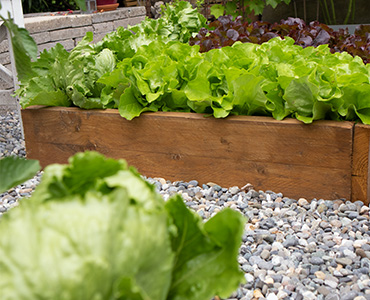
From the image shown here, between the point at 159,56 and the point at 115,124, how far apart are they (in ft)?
1.47

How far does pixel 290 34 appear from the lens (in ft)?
12.4

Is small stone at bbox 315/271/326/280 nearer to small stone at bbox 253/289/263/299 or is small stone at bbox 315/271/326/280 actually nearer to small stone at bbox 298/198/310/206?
small stone at bbox 253/289/263/299

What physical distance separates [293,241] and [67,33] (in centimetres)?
440

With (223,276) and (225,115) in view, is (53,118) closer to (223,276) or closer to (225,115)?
(225,115)

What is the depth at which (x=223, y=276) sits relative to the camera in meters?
0.91

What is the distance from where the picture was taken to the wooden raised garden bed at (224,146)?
7.57 ft

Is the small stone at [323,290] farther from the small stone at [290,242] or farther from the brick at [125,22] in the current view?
the brick at [125,22]

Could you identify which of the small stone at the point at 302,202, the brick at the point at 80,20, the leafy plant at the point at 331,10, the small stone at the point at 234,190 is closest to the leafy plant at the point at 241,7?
the brick at the point at 80,20

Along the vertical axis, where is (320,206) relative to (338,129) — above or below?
below

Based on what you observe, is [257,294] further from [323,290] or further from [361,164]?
[361,164]

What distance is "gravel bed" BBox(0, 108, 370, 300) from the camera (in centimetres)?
174

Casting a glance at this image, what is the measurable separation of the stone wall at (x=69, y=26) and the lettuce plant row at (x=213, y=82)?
2.11 meters

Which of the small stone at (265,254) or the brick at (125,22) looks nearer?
the small stone at (265,254)

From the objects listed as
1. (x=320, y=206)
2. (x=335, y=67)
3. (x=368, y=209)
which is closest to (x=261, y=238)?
(x=320, y=206)
